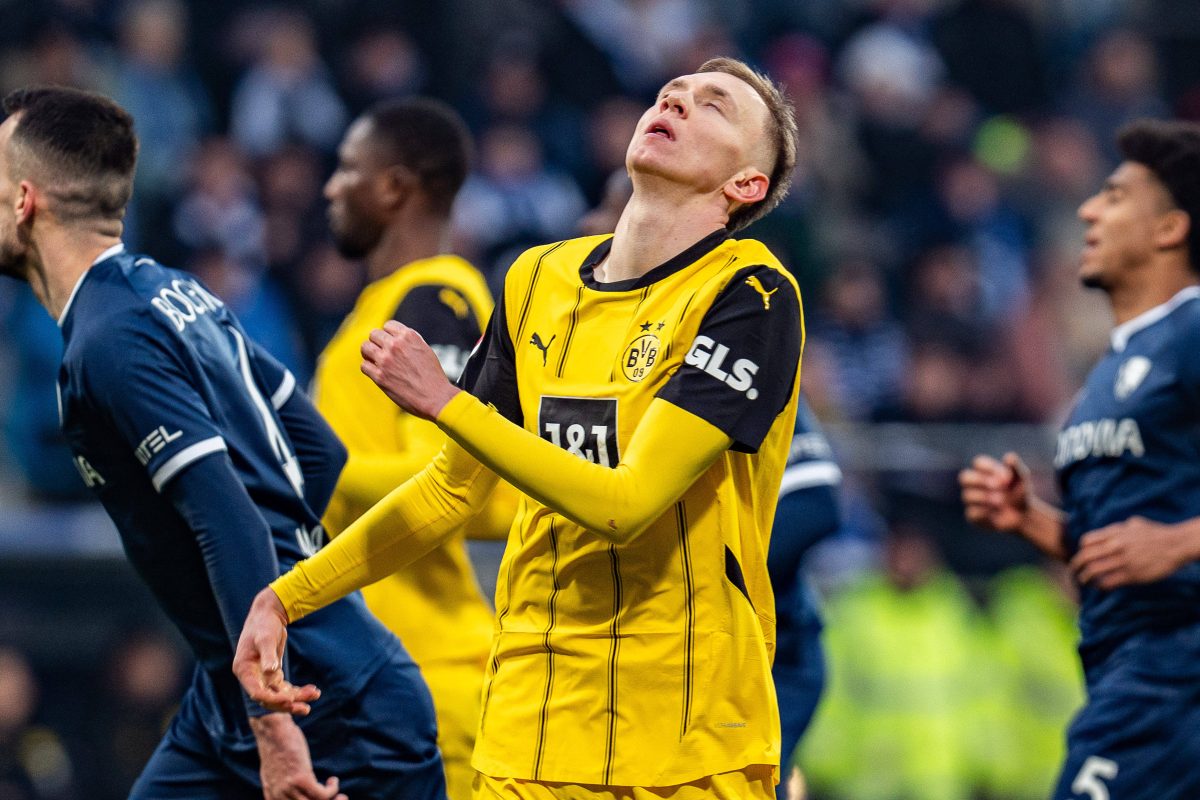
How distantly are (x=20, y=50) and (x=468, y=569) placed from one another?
288 inches

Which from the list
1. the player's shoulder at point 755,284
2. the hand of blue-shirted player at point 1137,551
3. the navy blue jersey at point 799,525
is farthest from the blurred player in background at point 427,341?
the hand of blue-shirted player at point 1137,551

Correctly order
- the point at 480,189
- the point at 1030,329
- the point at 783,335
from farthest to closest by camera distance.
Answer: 1. the point at 1030,329
2. the point at 480,189
3. the point at 783,335

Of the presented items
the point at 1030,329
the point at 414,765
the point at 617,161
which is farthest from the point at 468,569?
the point at 1030,329

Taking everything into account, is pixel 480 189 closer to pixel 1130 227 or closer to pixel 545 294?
pixel 1130 227

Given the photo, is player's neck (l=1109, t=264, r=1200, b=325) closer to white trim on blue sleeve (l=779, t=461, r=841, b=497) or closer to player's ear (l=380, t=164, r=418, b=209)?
white trim on blue sleeve (l=779, t=461, r=841, b=497)

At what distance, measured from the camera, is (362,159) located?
20.3 feet

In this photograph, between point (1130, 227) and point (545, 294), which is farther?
point (1130, 227)

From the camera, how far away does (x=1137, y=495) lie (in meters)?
5.61

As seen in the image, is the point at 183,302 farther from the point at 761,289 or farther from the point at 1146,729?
the point at 1146,729

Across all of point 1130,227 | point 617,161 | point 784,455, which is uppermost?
point 617,161

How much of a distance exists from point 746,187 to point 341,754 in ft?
5.51

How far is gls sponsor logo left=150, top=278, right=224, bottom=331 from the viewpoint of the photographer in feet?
13.7

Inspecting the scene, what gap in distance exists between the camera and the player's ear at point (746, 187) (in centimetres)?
402

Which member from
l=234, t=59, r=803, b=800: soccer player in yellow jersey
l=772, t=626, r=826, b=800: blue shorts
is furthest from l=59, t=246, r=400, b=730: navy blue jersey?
l=772, t=626, r=826, b=800: blue shorts
